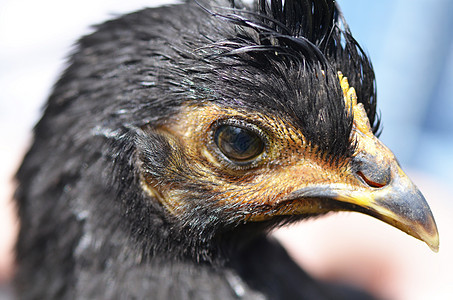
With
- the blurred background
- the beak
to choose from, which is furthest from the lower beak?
the blurred background

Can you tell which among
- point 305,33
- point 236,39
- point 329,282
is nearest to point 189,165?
point 236,39

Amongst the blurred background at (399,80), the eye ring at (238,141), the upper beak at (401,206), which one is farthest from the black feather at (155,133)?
the blurred background at (399,80)

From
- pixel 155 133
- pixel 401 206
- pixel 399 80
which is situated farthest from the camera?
pixel 399 80

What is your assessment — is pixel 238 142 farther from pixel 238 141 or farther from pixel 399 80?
pixel 399 80

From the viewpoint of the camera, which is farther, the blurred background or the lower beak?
the blurred background

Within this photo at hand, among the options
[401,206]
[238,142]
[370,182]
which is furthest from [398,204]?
[238,142]

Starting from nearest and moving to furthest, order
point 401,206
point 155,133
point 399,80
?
point 401,206 → point 155,133 → point 399,80

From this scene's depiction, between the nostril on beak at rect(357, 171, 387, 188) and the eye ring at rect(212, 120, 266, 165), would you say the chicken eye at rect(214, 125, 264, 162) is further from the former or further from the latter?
the nostril on beak at rect(357, 171, 387, 188)

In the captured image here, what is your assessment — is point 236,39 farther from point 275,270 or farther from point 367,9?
point 367,9
